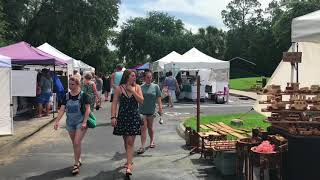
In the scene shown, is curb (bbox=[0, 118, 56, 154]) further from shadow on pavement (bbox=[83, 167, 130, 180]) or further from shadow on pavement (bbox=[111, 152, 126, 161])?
shadow on pavement (bbox=[83, 167, 130, 180])

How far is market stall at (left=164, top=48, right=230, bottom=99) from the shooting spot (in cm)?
2709

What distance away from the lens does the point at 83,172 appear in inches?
346

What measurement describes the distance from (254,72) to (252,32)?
63.9 ft

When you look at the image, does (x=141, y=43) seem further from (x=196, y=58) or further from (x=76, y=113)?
(x=76, y=113)

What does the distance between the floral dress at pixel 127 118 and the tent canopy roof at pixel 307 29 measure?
278cm

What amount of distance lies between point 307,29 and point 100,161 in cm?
476

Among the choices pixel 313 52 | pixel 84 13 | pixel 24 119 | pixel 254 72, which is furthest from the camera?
pixel 254 72

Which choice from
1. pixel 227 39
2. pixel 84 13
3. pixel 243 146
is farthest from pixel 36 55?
pixel 227 39

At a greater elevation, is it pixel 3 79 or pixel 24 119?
pixel 3 79

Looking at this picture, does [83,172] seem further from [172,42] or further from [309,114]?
[172,42]

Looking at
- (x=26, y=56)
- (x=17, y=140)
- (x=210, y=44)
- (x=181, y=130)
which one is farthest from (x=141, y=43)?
(x=17, y=140)

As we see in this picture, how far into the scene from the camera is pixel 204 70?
2967 centimetres

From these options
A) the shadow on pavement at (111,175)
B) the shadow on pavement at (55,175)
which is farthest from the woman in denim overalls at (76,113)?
the shadow on pavement at (111,175)

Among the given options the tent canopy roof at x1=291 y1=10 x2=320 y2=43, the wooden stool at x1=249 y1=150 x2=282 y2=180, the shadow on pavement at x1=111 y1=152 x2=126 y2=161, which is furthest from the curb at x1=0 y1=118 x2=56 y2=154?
the tent canopy roof at x1=291 y1=10 x2=320 y2=43
